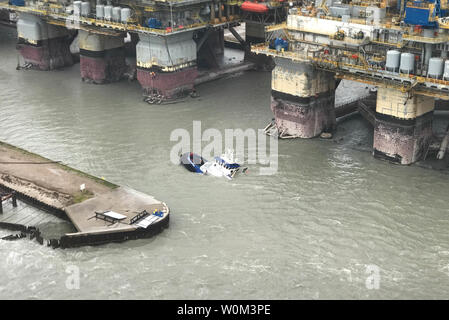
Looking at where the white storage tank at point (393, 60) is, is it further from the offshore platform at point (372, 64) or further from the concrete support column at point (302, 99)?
the concrete support column at point (302, 99)

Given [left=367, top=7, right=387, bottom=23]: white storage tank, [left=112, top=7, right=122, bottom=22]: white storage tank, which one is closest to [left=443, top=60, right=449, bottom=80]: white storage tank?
[left=367, top=7, right=387, bottom=23]: white storage tank

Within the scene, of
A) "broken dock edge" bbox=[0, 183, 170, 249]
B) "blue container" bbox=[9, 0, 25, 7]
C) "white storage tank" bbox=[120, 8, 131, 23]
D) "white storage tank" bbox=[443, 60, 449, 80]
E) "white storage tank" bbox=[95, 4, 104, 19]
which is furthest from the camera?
"blue container" bbox=[9, 0, 25, 7]

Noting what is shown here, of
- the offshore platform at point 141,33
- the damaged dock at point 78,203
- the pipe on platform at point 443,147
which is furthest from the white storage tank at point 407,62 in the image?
the offshore platform at point 141,33

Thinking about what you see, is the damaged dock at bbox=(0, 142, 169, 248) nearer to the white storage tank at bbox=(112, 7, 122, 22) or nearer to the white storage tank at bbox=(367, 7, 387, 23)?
the white storage tank at bbox=(112, 7, 122, 22)

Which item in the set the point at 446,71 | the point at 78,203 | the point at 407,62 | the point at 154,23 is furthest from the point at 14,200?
the point at 446,71

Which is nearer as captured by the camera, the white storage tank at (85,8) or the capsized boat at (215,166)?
the capsized boat at (215,166)

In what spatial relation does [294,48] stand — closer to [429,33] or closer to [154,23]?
[429,33]
